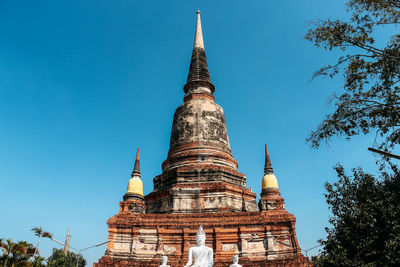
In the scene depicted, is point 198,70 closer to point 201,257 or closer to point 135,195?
point 135,195

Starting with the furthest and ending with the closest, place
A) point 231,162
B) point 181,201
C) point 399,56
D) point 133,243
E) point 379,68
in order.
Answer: point 231,162
point 181,201
point 133,243
point 379,68
point 399,56

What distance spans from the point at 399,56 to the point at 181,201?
13.8 metres

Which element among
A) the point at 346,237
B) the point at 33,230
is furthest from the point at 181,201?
the point at 33,230

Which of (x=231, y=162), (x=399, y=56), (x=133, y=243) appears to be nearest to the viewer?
(x=399, y=56)

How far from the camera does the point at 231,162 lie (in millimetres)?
21766

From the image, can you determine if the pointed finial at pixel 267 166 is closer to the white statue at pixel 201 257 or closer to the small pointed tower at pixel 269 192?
the small pointed tower at pixel 269 192

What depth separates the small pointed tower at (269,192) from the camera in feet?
56.8

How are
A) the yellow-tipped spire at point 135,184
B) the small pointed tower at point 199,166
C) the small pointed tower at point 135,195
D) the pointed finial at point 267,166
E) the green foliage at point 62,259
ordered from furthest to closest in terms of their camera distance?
the green foliage at point 62,259 → the pointed finial at point 267,166 → the yellow-tipped spire at point 135,184 → the small pointed tower at point 199,166 → the small pointed tower at point 135,195

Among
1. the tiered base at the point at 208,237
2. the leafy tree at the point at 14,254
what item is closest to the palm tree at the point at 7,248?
the leafy tree at the point at 14,254

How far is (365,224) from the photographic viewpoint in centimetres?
1117

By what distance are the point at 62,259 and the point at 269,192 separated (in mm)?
20075

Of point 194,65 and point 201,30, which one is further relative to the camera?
point 201,30

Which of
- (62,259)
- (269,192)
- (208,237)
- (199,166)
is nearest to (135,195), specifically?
(199,166)

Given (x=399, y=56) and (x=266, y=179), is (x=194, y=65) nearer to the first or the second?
(x=266, y=179)
